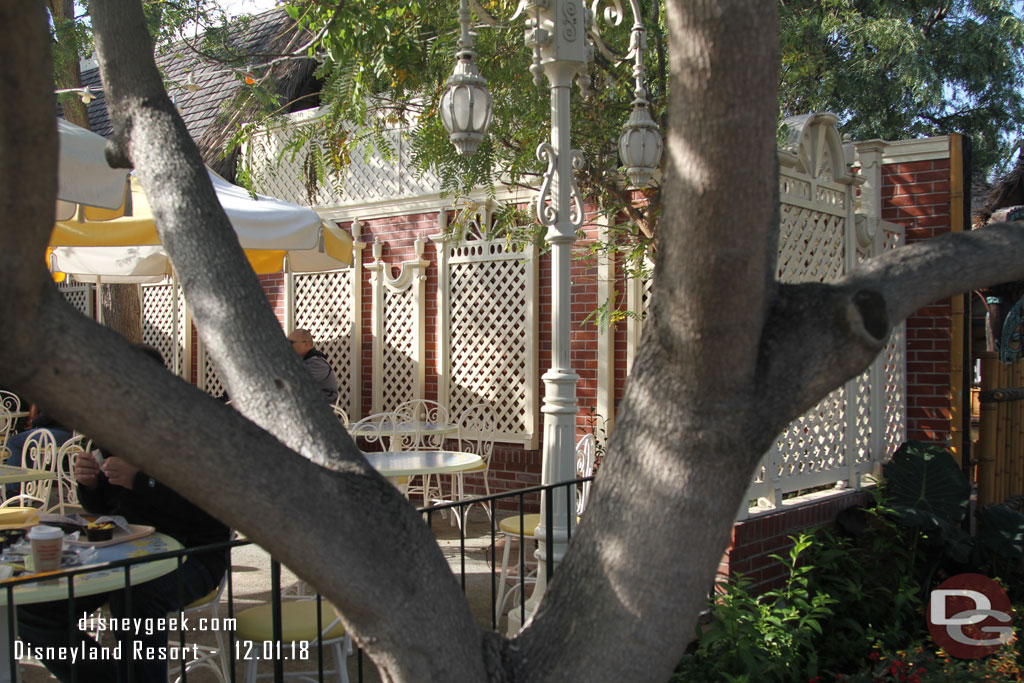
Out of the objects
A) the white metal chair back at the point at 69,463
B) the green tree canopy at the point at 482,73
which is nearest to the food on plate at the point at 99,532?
the white metal chair back at the point at 69,463

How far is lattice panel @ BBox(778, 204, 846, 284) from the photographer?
16.8ft

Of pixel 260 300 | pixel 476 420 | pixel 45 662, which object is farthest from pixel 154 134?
pixel 476 420

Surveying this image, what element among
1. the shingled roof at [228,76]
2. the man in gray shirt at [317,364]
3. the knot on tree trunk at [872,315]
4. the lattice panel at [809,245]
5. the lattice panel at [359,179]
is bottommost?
the man in gray shirt at [317,364]

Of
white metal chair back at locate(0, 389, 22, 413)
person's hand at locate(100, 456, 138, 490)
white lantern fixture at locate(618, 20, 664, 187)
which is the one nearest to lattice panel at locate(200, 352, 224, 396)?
white metal chair back at locate(0, 389, 22, 413)

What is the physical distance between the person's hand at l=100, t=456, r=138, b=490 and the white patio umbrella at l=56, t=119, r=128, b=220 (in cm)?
121

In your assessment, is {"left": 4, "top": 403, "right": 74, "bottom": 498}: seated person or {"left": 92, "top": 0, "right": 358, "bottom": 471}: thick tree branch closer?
{"left": 92, "top": 0, "right": 358, "bottom": 471}: thick tree branch

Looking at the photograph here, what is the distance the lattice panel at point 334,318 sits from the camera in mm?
9242

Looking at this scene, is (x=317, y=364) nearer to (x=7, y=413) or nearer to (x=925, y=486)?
(x=7, y=413)

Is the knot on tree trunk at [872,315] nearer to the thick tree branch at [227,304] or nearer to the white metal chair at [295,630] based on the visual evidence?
the thick tree branch at [227,304]

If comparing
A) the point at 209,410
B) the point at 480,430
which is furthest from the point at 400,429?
the point at 209,410

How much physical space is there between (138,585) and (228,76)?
359 inches

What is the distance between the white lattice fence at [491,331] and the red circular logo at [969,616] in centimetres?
358

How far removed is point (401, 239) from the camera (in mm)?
8773

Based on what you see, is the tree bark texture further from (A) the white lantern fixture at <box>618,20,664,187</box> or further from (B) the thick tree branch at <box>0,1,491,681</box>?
(A) the white lantern fixture at <box>618,20,664,187</box>
